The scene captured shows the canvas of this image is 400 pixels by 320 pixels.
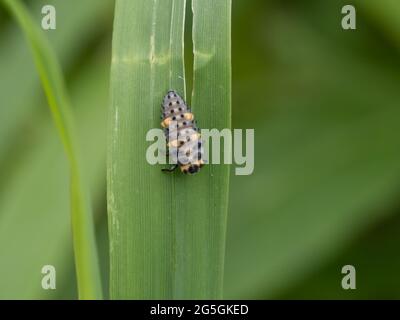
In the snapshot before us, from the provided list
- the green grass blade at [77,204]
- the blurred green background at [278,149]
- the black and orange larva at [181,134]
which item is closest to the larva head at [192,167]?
the black and orange larva at [181,134]

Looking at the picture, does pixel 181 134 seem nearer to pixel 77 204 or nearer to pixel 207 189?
pixel 207 189

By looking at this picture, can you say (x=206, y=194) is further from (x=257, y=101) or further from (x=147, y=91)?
(x=257, y=101)

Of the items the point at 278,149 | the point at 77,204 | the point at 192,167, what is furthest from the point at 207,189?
the point at 278,149

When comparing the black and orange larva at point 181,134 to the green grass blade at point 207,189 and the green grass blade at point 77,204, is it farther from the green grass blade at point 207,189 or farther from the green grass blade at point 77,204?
the green grass blade at point 77,204

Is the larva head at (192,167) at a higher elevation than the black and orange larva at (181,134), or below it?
below

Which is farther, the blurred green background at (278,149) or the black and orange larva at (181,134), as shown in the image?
the blurred green background at (278,149)

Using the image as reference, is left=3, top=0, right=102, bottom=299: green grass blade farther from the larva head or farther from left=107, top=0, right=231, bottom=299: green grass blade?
the larva head
